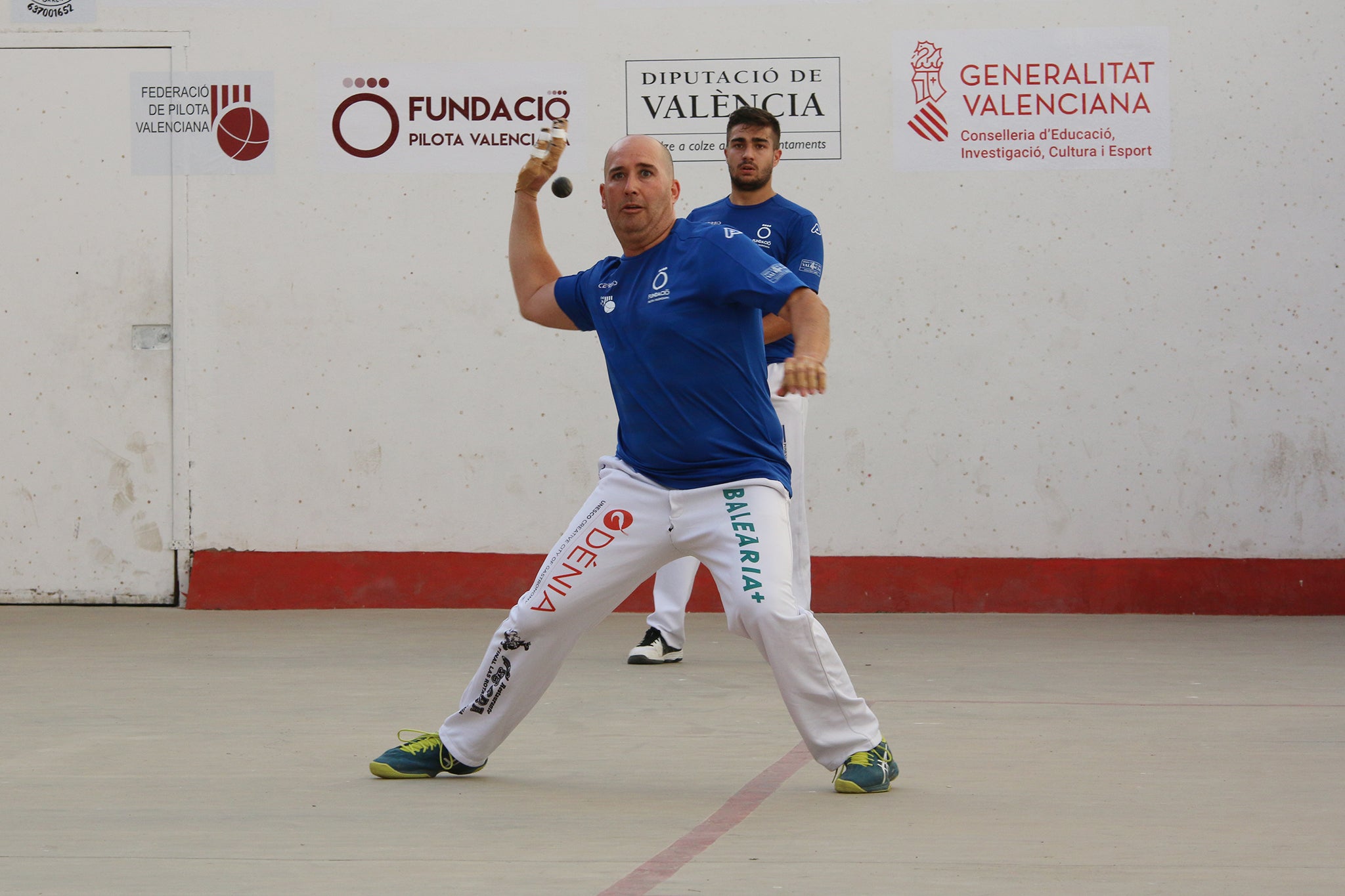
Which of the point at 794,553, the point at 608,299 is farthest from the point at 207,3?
the point at 608,299

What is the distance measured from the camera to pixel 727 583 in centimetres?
402

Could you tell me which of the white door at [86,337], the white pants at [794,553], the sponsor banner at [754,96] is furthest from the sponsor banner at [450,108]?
the white pants at [794,553]

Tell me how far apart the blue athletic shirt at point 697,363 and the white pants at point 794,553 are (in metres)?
1.78

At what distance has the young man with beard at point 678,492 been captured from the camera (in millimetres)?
3988

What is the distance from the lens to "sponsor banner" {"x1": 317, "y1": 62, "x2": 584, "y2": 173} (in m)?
8.48

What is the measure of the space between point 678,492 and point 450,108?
492 cm

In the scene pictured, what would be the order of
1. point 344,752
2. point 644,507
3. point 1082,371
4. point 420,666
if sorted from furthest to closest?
point 1082,371 → point 420,666 → point 344,752 → point 644,507

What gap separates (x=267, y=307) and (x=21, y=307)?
1.31m

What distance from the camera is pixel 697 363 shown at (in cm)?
410

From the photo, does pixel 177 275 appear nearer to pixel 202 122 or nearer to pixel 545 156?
pixel 202 122

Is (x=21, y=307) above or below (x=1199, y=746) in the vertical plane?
above

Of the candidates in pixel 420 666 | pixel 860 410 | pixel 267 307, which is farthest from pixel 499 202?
pixel 420 666

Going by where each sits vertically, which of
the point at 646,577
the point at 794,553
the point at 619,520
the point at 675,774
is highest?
the point at 619,520

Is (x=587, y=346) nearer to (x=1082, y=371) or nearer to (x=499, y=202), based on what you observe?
(x=499, y=202)
